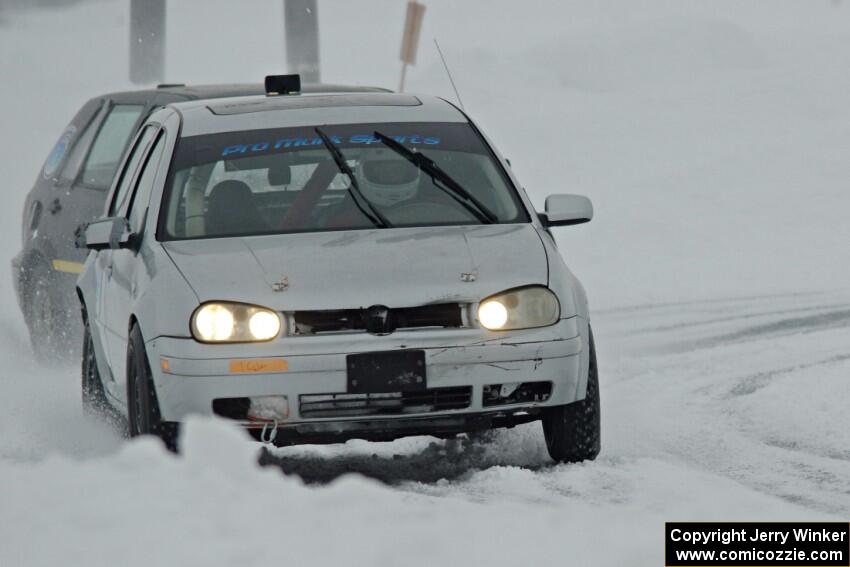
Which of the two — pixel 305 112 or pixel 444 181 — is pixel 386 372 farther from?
pixel 305 112

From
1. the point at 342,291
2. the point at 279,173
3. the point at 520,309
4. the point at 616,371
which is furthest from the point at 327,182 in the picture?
the point at 616,371

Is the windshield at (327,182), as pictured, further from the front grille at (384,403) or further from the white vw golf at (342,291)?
the front grille at (384,403)

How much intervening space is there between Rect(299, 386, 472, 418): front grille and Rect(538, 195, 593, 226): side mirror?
1.34 meters

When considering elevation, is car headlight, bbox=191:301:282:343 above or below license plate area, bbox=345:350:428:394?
above

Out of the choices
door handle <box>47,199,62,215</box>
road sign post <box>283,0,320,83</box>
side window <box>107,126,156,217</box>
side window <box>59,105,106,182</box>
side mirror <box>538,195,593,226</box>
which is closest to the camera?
side mirror <box>538,195,593,226</box>

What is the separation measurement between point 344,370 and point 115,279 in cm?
170

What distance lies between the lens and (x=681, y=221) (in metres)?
19.7

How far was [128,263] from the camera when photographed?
26.0ft

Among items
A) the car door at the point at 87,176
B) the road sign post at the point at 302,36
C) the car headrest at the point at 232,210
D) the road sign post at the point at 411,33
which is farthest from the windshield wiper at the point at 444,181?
the road sign post at the point at 302,36

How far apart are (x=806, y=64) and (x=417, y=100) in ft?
73.5

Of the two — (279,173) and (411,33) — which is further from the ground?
(411,33)

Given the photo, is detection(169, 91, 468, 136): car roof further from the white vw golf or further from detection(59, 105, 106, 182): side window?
detection(59, 105, 106, 182): side window

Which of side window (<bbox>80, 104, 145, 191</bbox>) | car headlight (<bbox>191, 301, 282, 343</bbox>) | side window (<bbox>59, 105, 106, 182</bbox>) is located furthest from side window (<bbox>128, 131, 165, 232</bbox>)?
side window (<bbox>59, 105, 106, 182</bbox>)

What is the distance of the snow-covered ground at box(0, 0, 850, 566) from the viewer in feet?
17.5
